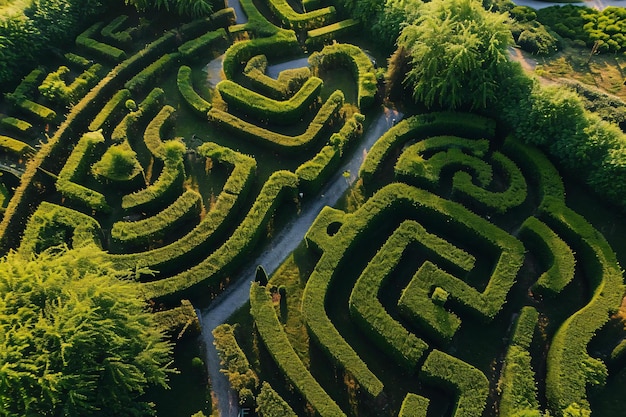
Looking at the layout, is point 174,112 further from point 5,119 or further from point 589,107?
point 589,107

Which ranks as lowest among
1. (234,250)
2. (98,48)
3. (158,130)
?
(234,250)

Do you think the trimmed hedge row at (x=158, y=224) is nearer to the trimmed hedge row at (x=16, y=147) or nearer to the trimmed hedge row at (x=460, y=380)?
A: the trimmed hedge row at (x=16, y=147)

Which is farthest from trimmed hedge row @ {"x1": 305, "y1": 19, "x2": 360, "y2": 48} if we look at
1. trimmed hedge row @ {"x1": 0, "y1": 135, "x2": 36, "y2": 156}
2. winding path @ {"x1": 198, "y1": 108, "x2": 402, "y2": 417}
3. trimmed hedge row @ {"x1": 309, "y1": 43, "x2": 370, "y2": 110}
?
trimmed hedge row @ {"x1": 0, "y1": 135, "x2": 36, "y2": 156}

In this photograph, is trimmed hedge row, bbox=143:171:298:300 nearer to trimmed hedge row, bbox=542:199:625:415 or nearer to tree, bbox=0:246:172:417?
tree, bbox=0:246:172:417

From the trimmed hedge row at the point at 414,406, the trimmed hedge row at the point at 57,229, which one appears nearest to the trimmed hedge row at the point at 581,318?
the trimmed hedge row at the point at 414,406

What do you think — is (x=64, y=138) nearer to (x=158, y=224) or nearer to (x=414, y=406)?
(x=158, y=224)

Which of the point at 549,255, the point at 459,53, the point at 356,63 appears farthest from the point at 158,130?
the point at 549,255

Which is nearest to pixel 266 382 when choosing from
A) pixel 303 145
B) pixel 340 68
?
pixel 303 145
